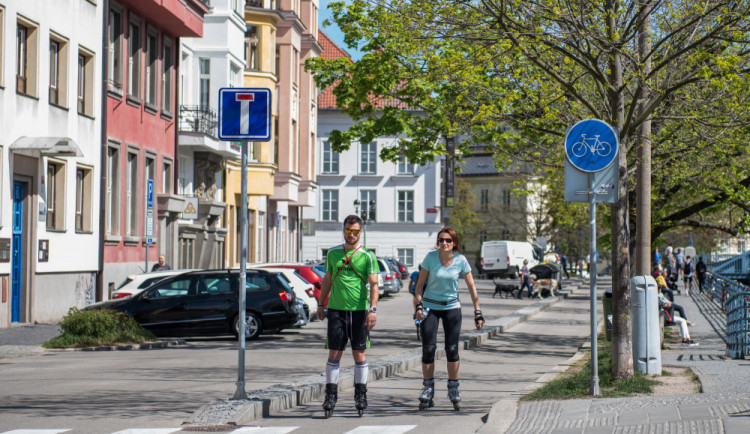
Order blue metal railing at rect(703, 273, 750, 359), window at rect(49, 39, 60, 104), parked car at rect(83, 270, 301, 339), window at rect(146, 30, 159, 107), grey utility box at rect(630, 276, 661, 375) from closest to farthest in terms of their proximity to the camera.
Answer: grey utility box at rect(630, 276, 661, 375), blue metal railing at rect(703, 273, 750, 359), parked car at rect(83, 270, 301, 339), window at rect(49, 39, 60, 104), window at rect(146, 30, 159, 107)

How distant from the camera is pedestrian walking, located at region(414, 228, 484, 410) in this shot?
11.1 metres

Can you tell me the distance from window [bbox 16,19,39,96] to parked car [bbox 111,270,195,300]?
477cm

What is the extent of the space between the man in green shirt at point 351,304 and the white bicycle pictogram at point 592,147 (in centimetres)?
245

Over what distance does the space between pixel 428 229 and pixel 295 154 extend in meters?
29.1

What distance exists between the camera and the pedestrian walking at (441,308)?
1112cm

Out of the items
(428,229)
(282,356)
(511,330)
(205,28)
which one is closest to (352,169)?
(428,229)

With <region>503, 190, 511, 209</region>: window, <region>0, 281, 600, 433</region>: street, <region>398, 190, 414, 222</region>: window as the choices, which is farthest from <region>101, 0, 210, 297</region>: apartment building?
<region>503, 190, 511, 209</region>: window

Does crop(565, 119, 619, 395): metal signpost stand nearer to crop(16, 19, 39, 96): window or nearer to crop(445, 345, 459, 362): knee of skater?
crop(445, 345, 459, 362): knee of skater

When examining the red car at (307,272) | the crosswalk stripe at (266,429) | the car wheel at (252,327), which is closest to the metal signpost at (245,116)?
the crosswalk stripe at (266,429)

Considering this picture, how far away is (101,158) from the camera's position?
1191 inches

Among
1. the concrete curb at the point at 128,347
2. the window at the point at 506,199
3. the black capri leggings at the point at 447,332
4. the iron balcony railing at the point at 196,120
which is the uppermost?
the window at the point at 506,199

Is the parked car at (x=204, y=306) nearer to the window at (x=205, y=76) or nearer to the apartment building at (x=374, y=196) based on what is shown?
the window at (x=205, y=76)

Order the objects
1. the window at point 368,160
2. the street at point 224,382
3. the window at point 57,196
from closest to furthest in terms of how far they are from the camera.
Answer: the street at point 224,382 → the window at point 57,196 → the window at point 368,160

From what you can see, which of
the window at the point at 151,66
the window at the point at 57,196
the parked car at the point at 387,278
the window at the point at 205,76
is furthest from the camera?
the parked car at the point at 387,278
